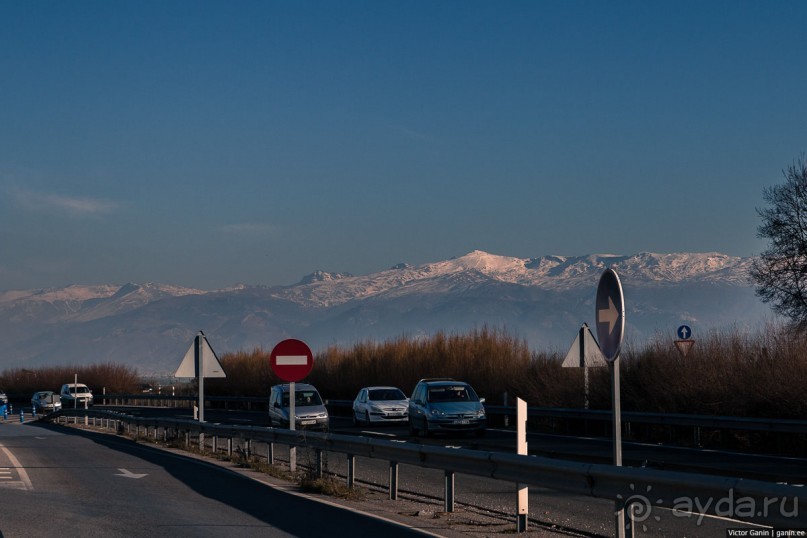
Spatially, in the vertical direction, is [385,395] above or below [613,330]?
below

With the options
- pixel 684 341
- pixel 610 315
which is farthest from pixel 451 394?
pixel 610 315

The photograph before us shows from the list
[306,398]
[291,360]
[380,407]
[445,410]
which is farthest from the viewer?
[380,407]

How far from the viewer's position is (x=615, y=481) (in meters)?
9.98

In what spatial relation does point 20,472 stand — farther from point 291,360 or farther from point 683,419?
point 683,419

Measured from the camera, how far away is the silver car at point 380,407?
35.9 metres

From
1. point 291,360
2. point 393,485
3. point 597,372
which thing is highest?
point 291,360

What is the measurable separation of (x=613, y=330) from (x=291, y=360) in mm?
11602

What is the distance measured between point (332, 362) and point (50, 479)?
131ft

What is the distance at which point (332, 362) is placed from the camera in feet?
189

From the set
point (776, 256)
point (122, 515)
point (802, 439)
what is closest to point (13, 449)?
point (122, 515)

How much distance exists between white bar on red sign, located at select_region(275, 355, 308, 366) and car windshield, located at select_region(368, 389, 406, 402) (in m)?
16.6

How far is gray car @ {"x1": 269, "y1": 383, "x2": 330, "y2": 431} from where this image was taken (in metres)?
32.6

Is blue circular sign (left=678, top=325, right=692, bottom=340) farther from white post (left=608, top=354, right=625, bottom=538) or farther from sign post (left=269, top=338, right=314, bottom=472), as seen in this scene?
white post (left=608, top=354, right=625, bottom=538)

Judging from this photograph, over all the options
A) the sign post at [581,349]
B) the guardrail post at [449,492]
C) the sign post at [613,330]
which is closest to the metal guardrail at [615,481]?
the guardrail post at [449,492]
